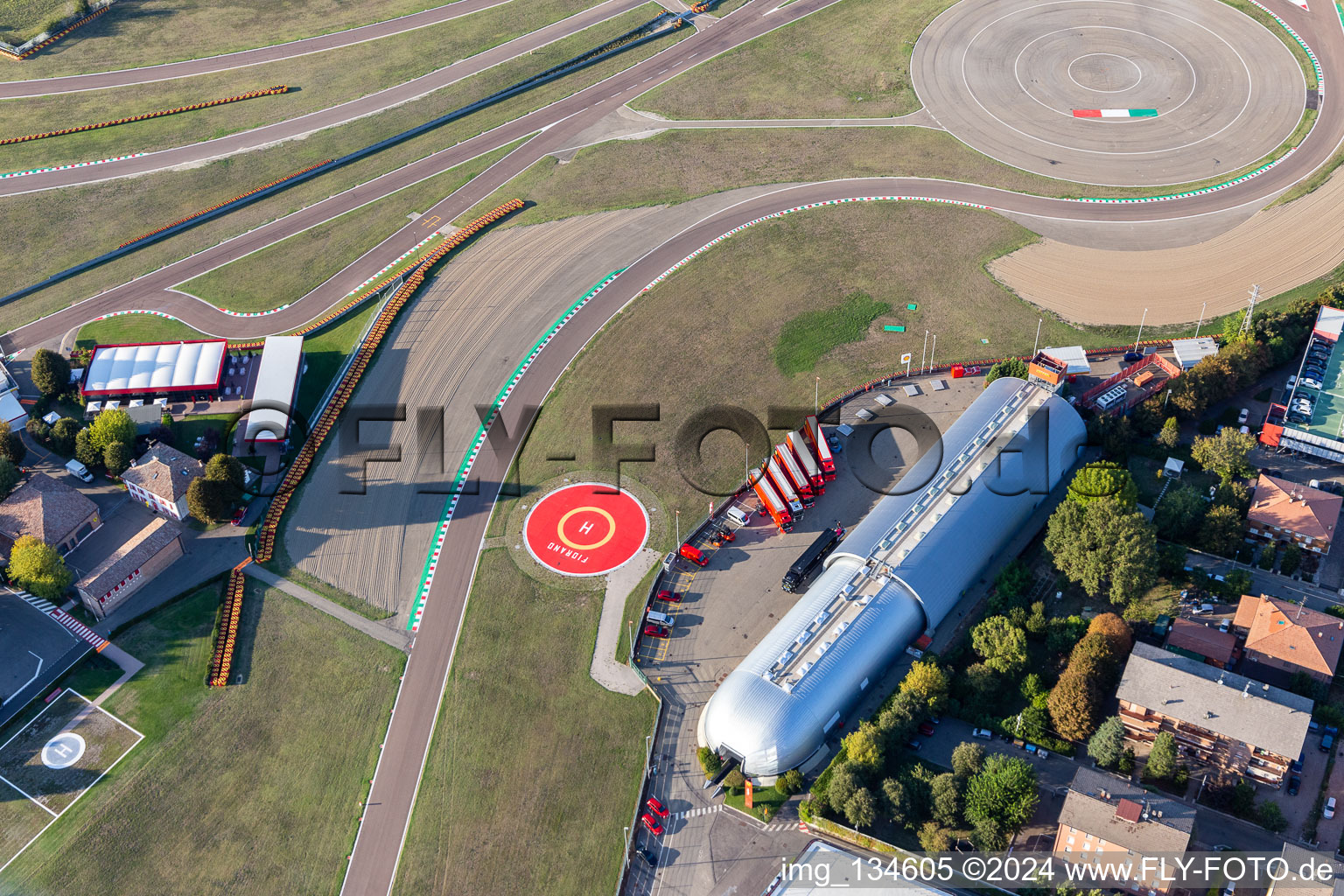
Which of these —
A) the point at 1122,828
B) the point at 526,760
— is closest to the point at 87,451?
the point at 526,760

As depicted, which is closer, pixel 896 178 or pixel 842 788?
pixel 842 788

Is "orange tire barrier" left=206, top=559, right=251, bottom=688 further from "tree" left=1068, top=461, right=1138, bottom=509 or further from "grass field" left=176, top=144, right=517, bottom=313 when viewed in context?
"tree" left=1068, top=461, right=1138, bottom=509

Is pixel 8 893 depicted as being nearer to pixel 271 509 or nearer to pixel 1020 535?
pixel 271 509

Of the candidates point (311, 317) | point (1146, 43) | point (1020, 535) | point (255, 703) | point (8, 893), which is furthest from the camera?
point (1146, 43)

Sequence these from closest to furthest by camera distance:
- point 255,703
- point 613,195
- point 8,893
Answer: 1. point 8,893
2. point 255,703
3. point 613,195

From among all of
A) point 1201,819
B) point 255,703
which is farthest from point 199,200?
point 1201,819

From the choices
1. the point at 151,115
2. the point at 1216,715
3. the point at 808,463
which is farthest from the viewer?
the point at 151,115

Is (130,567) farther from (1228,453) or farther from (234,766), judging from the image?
(1228,453)
